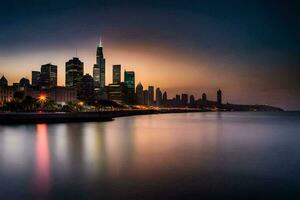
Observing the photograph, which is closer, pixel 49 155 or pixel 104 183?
pixel 104 183

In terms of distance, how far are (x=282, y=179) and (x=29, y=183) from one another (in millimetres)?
12459

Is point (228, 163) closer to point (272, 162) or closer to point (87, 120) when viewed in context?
point (272, 162)

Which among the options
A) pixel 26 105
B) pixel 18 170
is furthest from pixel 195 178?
pixel 26 105

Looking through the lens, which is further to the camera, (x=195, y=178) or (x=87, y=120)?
(x=87, y=120)

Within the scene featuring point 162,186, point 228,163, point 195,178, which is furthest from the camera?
point 228,163

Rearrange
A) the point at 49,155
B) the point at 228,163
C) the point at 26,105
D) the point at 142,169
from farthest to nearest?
the point at 26,105 → the point at 49,155 → the point at 228,163 → the point at 142,169

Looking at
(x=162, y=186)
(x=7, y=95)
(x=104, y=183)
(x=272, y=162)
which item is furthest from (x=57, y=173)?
(x=7, y=95)

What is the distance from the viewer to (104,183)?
46.8ft

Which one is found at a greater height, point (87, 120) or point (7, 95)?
point (7, 95)

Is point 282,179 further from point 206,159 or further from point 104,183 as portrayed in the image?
point 104,183

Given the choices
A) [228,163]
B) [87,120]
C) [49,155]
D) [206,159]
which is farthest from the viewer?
[87,120]

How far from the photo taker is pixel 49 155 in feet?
78.9

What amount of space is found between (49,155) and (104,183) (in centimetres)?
1134

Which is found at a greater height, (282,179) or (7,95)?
(7,95)
